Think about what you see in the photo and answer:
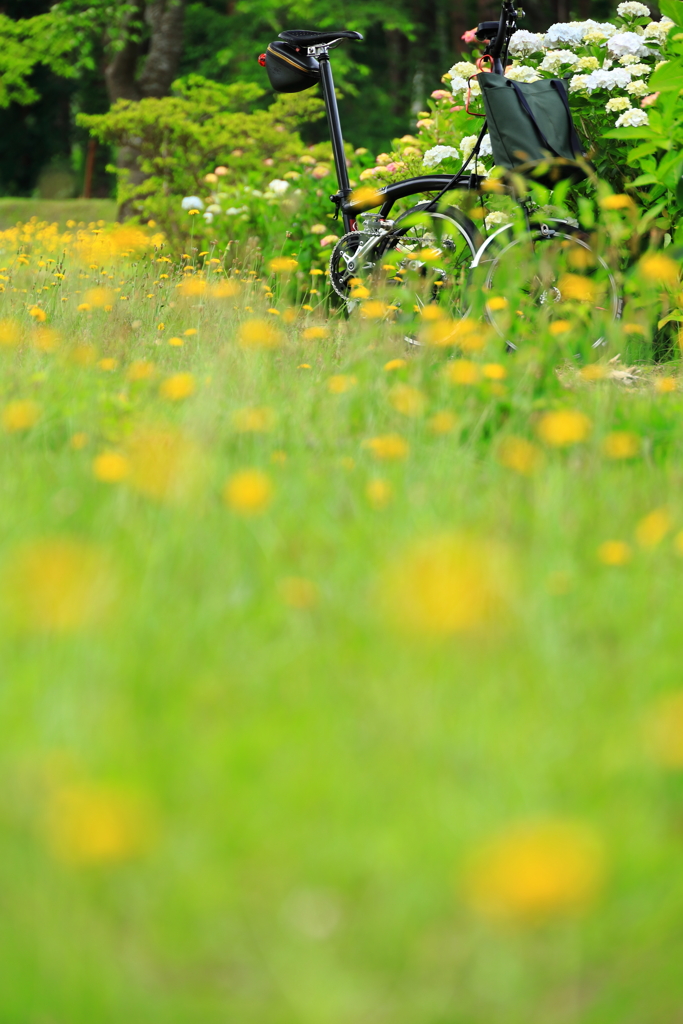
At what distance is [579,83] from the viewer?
16.0ft

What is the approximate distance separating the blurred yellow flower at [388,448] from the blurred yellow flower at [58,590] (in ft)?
2.54

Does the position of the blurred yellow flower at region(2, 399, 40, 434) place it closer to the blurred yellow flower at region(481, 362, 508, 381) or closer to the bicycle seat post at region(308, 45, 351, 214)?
the blurred yellow flower at region(481, 362, 508, 381)

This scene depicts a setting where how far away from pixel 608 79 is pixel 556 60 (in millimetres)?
436

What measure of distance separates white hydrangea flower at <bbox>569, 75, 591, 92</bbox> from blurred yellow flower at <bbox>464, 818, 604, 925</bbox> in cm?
453

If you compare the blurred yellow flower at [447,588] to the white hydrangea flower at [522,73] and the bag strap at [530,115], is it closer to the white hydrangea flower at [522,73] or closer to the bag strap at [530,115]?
the bag strap at [530,115]

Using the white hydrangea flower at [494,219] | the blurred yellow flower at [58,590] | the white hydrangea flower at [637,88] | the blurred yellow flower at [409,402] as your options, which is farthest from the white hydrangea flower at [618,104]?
the blurred yellow flower at [58,590]

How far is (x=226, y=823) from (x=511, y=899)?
1.31 feet

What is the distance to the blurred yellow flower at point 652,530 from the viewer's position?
2.04 metres

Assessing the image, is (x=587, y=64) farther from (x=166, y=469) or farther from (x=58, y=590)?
(x=58, y=590)

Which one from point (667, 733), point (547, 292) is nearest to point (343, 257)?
point (547, 292)

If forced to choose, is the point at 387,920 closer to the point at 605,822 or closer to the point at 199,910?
the point at 199,910

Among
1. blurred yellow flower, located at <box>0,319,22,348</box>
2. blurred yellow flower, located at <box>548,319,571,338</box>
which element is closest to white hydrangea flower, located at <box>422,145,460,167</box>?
blurred yellow flower, located at <box>0,319,22,348</box>

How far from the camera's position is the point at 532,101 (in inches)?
167

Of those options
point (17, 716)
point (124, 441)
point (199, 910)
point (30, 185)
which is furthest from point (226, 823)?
point (30, 185)
